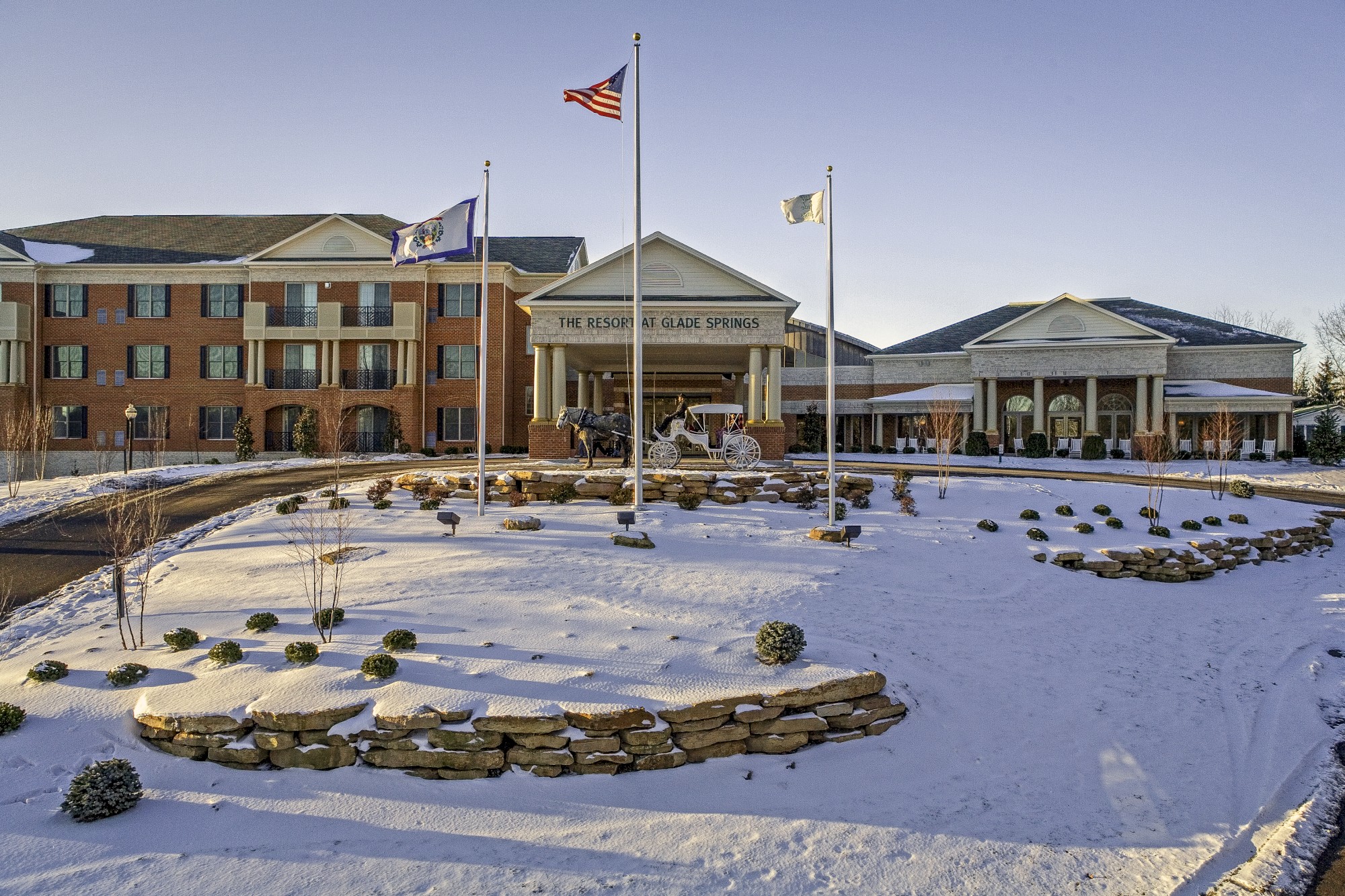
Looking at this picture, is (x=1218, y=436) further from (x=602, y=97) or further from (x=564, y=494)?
(x=602, y=97)

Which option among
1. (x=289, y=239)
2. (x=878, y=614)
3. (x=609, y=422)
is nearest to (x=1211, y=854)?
(x=878, y=614)

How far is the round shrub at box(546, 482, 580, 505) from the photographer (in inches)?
648

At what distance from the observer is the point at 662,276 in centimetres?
2631

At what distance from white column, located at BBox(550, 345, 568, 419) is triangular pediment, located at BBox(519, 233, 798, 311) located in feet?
5.70

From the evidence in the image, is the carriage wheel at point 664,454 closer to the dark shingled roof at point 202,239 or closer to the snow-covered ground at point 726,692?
the snow-covered ground at point 726,692

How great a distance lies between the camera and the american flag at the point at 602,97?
13.6m

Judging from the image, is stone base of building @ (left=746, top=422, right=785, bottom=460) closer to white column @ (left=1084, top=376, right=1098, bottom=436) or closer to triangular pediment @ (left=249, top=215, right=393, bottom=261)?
white column @ (left=1084, top=376, right=1098, bottom=436)

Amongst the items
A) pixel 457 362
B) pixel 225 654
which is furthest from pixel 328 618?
pixel 457 362

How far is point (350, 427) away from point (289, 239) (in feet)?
30.9

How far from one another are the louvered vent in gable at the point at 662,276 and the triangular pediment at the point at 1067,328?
1973 cm

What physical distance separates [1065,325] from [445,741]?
38584 millimetres

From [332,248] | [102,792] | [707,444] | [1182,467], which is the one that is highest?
[332,248]

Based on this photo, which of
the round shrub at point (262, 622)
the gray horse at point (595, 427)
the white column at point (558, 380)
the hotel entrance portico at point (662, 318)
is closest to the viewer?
the round shrub at point (262, 622)

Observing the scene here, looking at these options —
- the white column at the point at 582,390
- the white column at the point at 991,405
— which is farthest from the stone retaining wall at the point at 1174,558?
the white column at the point at 991,405
